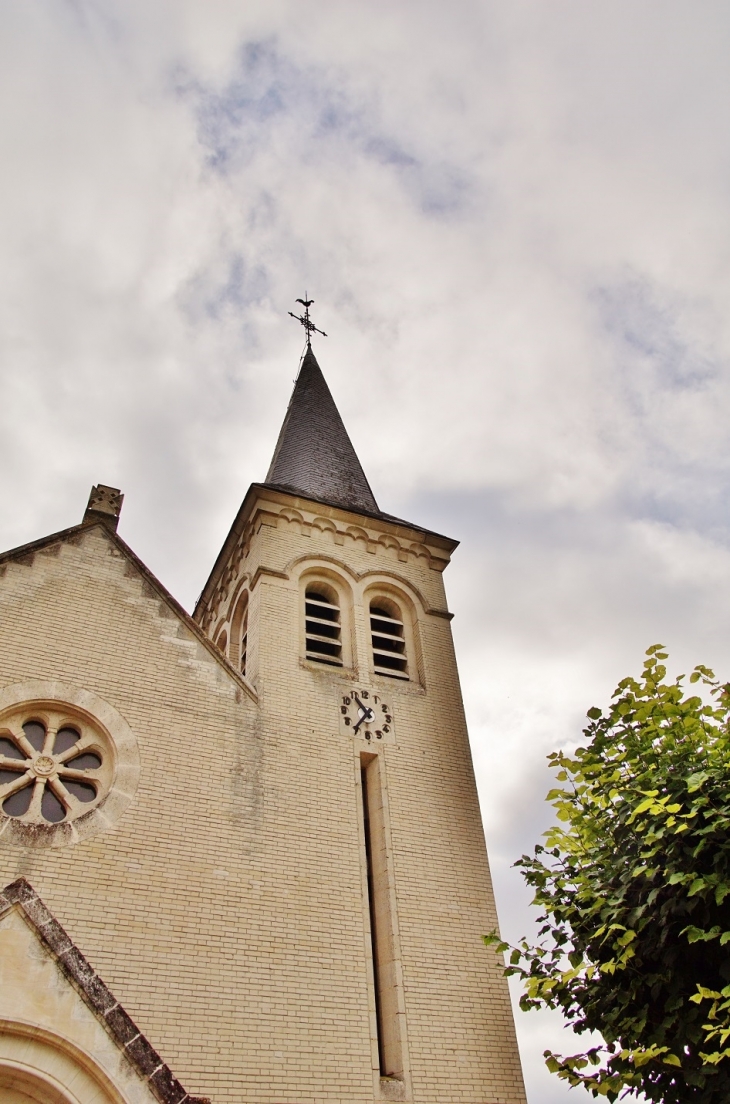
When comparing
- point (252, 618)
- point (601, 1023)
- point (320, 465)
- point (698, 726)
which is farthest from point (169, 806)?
point (320, 465)

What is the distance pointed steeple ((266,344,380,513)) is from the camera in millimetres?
17062

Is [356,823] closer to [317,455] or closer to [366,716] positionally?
[366,716]

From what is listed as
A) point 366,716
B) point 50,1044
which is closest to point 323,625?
point 366,716

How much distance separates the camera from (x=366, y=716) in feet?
42.0

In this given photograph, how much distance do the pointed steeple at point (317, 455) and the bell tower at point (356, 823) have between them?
508mm

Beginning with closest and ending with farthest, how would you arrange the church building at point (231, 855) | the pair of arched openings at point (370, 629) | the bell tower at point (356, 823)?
the church building at point (231, 855), the bell tower at point (356, 823), the pair of arched openings at point (370, 629)

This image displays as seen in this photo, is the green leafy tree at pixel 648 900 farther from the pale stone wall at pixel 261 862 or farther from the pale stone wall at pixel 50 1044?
the pale stone wall at pixel 50 1044

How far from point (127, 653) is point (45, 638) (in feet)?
3.38

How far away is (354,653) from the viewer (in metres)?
13.9

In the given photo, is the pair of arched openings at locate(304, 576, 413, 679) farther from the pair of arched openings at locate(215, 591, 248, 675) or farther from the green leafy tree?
the green leafy tree

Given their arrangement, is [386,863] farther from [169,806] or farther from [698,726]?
[698,726]

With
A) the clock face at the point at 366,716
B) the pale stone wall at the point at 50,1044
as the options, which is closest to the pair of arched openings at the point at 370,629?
the clock face at the point at 366,716

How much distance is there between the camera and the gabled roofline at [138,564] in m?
11.9

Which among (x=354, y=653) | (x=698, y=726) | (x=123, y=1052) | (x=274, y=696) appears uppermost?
(x=354, y=653)
